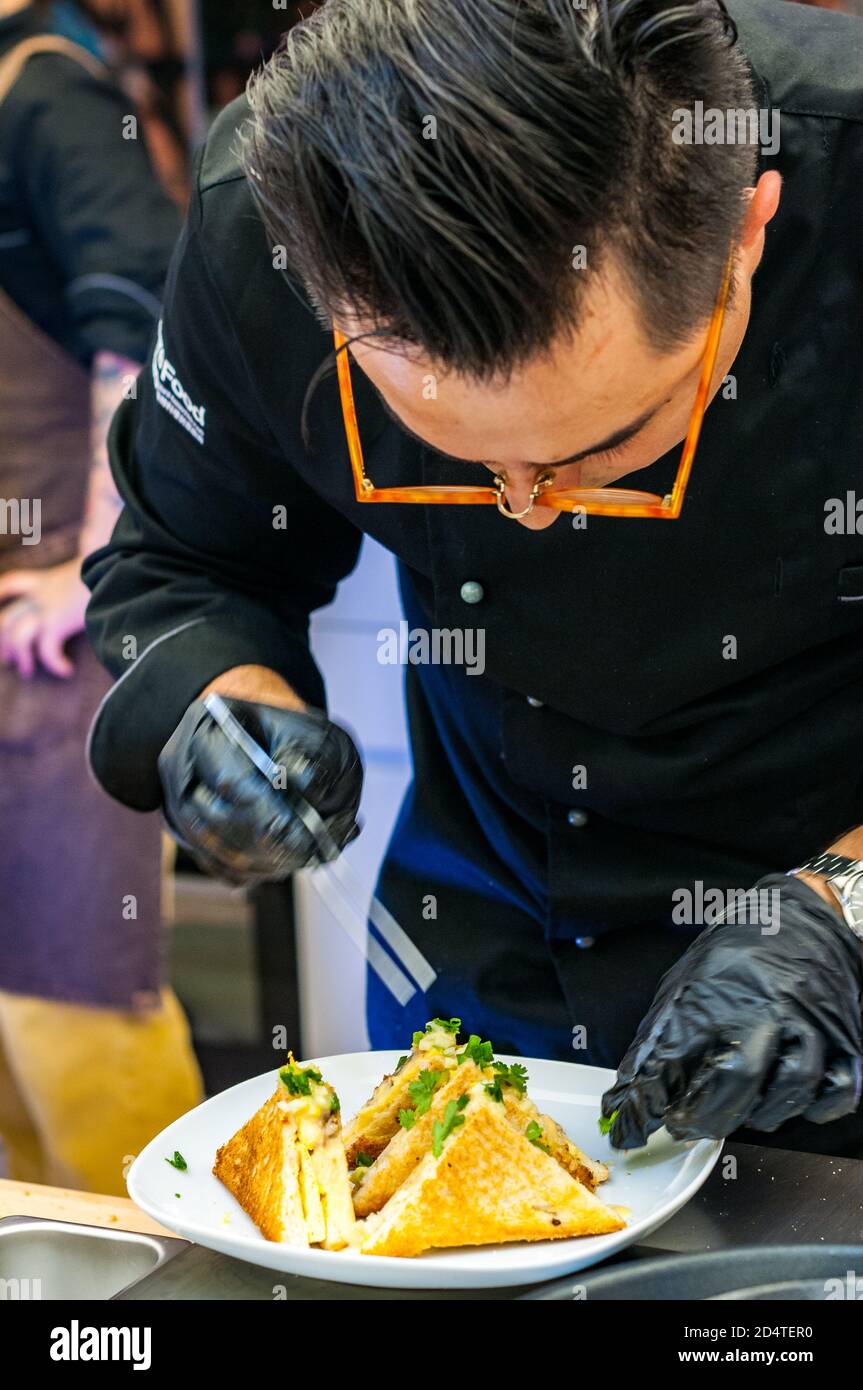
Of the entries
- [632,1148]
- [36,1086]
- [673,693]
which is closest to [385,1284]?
[632,1148]

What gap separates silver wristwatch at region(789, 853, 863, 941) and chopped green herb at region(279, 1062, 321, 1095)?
464 mm

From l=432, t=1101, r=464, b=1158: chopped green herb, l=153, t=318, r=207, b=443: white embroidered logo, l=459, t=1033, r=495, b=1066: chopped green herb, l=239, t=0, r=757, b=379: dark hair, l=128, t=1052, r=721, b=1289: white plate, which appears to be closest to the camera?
l=239, t=0, r=757, b=379: dark hair

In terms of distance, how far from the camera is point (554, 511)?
1252mm

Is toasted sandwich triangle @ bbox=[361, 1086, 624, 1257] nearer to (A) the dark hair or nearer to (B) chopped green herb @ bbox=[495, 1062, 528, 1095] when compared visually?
(B) chopped green herb @ bbox=[495, 1062, 528, 1095]

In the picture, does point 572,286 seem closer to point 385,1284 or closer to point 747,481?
point 747,481

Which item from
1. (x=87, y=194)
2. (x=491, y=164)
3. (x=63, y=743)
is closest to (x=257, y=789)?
(x=491, y=164)

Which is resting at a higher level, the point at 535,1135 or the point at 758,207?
the point at 758,207

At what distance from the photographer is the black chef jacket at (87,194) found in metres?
2.55

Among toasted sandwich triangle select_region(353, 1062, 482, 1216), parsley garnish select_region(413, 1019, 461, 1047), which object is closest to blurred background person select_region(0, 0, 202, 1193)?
parsley garnish select_region(413, 1019, 461, 1047)

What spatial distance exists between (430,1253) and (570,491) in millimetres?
611

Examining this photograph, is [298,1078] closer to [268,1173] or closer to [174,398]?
[268,1173]

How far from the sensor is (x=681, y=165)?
1.04 meters

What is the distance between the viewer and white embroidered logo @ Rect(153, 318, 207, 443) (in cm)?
162

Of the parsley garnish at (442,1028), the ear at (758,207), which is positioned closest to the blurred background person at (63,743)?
the parsley garnish at (442,1028)
